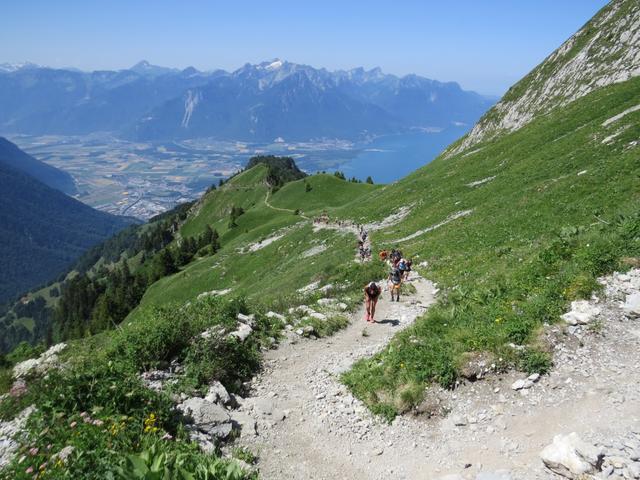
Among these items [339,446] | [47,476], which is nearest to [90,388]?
[47,476]

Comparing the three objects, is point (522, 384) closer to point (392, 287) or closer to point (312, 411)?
point (312, 411)

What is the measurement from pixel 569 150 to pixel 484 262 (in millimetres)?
20952

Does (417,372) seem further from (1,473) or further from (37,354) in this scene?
(37,354)

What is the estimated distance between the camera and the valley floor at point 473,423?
834 centimetres

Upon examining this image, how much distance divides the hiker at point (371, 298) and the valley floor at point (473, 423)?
5666mm

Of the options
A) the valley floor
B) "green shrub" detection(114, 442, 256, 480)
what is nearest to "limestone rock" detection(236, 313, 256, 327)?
the valley floor

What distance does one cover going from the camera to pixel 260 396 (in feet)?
39.4

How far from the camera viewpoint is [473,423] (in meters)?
9.47

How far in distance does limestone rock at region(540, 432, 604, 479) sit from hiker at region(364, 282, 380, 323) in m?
9.74

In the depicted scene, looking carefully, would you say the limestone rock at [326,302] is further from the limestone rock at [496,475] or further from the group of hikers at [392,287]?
the limestone rock at [496,475]

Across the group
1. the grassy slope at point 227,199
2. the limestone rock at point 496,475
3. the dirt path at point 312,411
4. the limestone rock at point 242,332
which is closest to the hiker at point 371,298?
the dirt path at point 312,411

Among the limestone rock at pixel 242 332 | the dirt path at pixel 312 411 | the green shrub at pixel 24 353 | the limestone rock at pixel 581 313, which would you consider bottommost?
the green shrub at pixel 24 353

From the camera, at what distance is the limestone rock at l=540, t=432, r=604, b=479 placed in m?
7.20

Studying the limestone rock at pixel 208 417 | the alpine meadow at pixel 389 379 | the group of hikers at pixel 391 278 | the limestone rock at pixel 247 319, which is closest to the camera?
the alpine meadow at pixel 389 379
